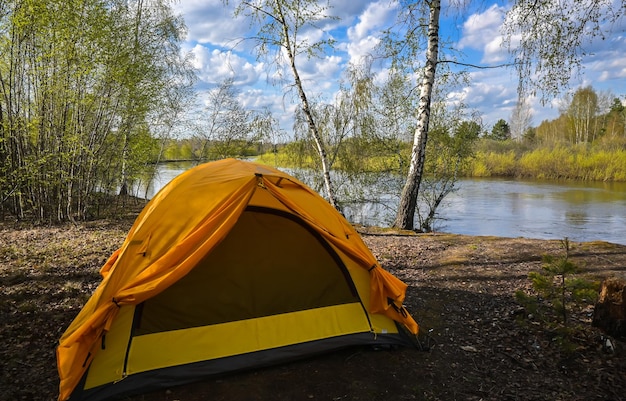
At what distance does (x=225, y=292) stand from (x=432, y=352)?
1661 millimetres

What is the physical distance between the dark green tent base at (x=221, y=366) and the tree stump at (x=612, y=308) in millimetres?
1475

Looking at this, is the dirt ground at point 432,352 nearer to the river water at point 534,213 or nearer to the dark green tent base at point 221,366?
the dark green tent base at point 221,366

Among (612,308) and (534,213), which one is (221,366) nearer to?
(612,308)

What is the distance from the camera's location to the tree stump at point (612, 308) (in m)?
2.92

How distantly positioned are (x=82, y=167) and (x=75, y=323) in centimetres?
639

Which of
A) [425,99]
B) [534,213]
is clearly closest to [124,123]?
[425,99]

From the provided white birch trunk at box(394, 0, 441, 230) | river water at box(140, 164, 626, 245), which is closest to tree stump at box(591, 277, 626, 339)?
white birch trunk at box(394, 0, 441, 230)

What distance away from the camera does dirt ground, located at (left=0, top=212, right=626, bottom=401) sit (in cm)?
253

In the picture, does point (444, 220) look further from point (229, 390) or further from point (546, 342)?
point (229, 390)

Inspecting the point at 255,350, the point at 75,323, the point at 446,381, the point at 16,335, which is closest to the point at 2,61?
the point at 16,335

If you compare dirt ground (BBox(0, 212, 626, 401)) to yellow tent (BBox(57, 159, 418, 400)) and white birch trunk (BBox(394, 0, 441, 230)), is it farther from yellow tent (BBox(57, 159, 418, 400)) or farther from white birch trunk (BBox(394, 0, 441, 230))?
white birch trunk (BBox(394, 0, 441, 230))

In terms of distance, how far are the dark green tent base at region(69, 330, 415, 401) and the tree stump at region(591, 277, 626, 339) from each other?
1.48 metres

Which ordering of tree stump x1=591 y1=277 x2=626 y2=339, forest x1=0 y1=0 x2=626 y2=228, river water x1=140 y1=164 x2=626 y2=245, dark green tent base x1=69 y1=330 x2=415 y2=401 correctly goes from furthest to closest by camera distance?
1. river water x1=140 y1=164 x2=626 y2=245
2. forest x1=0 y1=0 x2=626 y2=228
3. tree stump x1=591 y1=277 x2=626 y2=339
4. dark green tent base x1=69 y1=330 x2=415 y2=401

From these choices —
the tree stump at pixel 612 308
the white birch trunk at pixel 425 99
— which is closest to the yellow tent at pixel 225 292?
the tree stump at pixel 612 308
